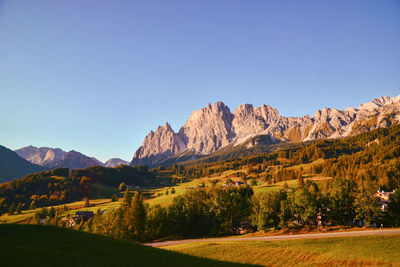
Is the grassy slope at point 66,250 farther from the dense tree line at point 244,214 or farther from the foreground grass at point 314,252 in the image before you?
the dense tree line at point 244,214

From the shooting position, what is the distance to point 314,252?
154ft

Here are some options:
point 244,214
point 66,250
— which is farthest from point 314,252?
point 244,214

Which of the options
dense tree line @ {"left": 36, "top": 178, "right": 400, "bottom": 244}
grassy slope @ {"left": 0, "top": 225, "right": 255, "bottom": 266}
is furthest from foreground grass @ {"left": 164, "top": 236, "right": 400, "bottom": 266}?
dense tree line @ {"left": 36, "top": 178, "right": 400, "bottom": 244}

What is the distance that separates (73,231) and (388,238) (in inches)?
2705

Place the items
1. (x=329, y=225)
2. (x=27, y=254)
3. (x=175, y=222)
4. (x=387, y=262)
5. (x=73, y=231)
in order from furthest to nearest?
(x=175, y=222) → (x=329, y=225) → (x=387, y=262) → (x=73, y=231) → (x=27, y=254)

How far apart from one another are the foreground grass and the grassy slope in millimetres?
17987

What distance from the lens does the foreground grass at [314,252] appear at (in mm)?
41144

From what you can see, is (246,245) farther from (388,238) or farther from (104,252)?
(104,252)

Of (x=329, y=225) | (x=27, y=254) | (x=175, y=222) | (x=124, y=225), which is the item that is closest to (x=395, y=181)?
(x=329, y=225)

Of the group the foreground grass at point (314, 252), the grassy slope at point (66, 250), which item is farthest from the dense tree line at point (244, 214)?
the grassy slope at point (66, 250)

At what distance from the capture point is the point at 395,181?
134875mm

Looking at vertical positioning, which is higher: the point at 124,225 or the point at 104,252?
the point at 104,252

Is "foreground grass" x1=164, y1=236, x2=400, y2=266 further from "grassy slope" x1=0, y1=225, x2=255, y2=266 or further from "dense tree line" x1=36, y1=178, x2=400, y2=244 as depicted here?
"dense tree line" x1=36, y1=178, x2=400, y2=244

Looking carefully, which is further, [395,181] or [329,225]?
[395,181]
